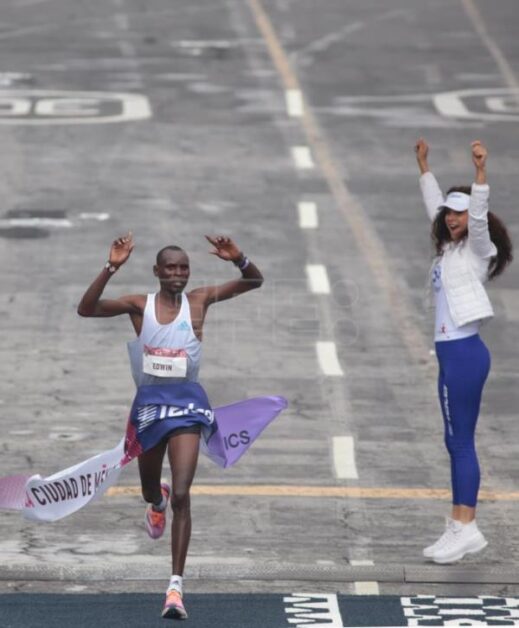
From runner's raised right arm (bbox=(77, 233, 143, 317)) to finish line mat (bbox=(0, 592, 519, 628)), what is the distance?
170 cm

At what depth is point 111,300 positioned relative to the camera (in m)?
11.7

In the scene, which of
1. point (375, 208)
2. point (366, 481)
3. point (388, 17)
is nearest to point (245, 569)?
point (366, 481)

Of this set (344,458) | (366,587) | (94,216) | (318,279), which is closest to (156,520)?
(366,587)

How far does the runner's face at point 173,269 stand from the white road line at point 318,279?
9.66 meters

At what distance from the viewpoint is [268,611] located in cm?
1150

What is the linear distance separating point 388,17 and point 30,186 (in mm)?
15481

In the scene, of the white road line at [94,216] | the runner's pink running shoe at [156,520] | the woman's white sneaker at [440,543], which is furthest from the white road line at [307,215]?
the runner's pink running shoe at [156,520]

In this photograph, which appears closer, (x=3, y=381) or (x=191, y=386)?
(x=191, y=386)

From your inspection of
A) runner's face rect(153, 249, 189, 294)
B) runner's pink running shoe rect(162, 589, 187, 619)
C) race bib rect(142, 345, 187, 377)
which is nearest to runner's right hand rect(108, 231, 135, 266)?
runner's face rect(153, 249, 189, 294)

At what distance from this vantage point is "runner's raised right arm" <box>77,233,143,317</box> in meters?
11.5

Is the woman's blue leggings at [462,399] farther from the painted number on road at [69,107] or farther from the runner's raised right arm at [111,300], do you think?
the painted number on road at [69,107]

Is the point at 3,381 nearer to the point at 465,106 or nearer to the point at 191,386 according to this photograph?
the point at 191,386

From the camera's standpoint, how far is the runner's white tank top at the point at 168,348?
11633 mm

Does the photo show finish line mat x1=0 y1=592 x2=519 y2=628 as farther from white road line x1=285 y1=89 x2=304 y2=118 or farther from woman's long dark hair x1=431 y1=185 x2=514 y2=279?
white road line x1=285 y1=89 x2=304 y2=118
